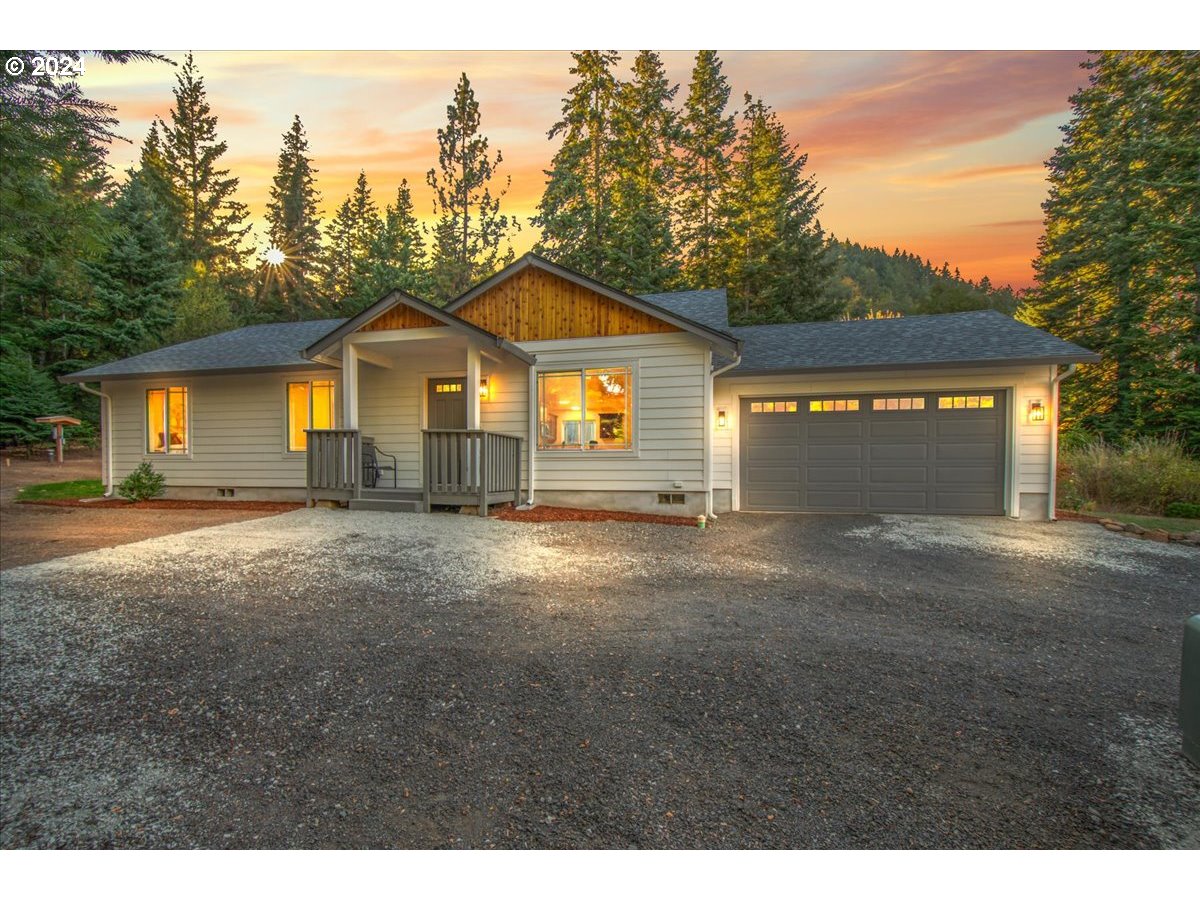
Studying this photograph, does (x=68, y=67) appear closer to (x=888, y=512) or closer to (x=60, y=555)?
(x=60, y=555)

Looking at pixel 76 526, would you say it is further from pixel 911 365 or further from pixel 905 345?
pixel 905 345

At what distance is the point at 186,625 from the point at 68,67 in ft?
11.8

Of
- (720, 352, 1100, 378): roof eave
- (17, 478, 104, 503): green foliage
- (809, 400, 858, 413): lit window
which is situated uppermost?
(720, 352, 1100, 378): roof eave

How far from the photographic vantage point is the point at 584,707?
2.52 meters

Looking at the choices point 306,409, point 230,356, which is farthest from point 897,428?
point 230,356

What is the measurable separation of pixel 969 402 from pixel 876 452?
62.6 inches

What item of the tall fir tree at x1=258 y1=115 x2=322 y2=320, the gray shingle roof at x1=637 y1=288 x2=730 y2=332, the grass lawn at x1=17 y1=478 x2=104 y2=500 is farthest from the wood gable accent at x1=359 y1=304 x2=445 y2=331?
the tall fir tree at x1=258 y1=115 x2=322 y2=320

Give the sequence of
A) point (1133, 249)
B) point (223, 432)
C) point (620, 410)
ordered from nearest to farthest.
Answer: point (620, 410)
point (223, 432)
point (1133, 249)

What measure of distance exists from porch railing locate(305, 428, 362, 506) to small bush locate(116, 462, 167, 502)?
413 centimetres

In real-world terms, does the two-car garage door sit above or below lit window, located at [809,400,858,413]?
below

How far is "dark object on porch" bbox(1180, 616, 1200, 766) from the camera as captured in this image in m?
2.14

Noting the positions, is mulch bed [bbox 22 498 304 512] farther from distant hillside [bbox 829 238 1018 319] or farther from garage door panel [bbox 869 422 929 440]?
distant hillside [bbox 829 238 1018 319]

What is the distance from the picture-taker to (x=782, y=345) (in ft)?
33.5
